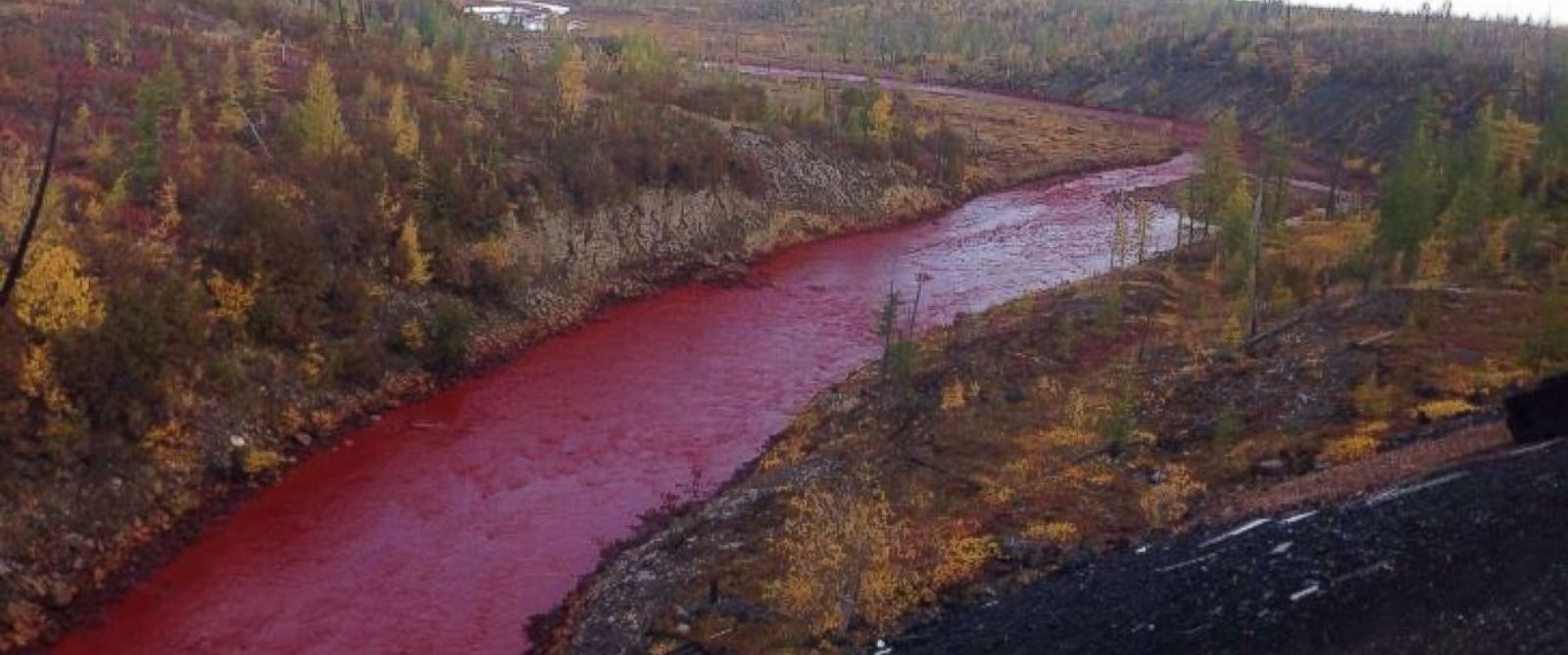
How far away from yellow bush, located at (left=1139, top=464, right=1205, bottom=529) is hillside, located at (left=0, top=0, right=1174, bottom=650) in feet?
72.3

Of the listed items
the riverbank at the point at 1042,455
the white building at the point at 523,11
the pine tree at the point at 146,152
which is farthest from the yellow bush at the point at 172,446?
the white building at the point at 523,11

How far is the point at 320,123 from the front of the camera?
45094 mm

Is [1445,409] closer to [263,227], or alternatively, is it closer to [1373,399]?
[1373,399]

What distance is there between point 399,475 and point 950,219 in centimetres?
4618

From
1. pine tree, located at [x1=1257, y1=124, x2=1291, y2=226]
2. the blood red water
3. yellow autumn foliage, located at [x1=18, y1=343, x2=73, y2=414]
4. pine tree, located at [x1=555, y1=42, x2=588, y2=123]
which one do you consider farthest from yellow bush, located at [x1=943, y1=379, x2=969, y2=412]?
pine tree, located at [x1=555, y1=42, x2=588, y2=123]

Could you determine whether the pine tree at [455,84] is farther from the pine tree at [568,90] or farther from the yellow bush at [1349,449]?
the yellow bush at [1349,449]

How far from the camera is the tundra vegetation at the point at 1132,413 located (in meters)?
24.8

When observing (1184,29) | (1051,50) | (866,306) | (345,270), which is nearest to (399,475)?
(345,270)

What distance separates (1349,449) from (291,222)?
102 ft

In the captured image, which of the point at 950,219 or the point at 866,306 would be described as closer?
the point at 866,306

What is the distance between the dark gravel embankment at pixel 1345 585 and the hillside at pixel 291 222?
54.1 feet

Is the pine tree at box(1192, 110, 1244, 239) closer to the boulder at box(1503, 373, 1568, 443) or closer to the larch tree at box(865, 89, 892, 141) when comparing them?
the larch tree at box(865, 89, 892, 141)

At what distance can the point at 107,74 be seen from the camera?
49.2 meters

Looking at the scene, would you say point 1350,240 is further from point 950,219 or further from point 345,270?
point 345,270
